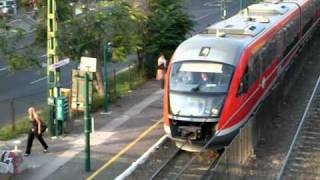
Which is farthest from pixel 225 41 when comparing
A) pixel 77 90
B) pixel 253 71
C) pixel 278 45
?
pixel 278 45

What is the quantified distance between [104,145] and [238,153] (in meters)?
4.70

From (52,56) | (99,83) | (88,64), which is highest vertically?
(88,64)

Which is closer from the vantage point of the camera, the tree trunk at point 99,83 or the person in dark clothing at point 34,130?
the person in dark clothing at point 34,130

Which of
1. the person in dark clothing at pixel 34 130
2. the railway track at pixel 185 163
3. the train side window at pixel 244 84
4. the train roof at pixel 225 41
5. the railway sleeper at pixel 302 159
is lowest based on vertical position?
the railway sleeper at pixel 302 159

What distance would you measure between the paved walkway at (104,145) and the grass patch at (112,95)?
0.60 metres

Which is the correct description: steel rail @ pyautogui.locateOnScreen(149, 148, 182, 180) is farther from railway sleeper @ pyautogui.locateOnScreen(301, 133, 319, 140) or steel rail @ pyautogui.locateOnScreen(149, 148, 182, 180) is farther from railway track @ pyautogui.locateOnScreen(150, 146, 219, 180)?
railway sleeper @ pyautogui.locateOnScreen(301, 133, 319, 140)

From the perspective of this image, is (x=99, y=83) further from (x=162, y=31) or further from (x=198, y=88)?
(x=198, y=88)

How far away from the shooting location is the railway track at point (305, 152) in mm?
16312

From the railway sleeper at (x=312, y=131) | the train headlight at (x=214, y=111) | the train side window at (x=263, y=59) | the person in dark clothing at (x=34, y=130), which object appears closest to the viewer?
the train headlight at (x=214, y=111)

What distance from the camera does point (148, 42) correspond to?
100 ft

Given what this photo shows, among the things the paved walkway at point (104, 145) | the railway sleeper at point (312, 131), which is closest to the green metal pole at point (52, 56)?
the paved walkway at point (104, 145)

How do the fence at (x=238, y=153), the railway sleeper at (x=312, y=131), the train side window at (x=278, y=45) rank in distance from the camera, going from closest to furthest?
1. the fence at (x=238, y=153)
2. the railway sleeper at (x=312, y=131)
3. the train side window at (x=278, y=45)

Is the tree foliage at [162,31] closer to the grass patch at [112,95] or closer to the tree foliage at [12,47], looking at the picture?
the grass patch at [112,95]

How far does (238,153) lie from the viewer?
15.9 meters
